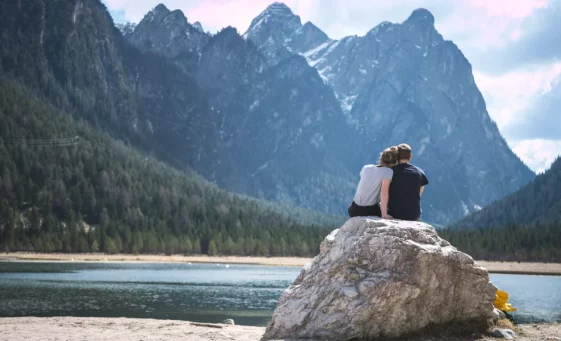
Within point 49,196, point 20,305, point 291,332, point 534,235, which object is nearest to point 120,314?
point 20,305

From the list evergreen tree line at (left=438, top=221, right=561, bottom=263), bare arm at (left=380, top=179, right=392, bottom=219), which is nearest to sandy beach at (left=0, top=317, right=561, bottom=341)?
bare arm at (left=380, top=179, right=392, bottom=219)

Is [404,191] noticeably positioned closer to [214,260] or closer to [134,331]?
[134,331]

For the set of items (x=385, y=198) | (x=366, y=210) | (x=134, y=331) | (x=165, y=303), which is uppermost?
(x=385, y=198)

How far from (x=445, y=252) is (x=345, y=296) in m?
2.71

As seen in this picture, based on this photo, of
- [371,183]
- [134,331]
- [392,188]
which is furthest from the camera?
[134,331]

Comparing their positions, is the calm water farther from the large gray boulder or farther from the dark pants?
the large gray boulder

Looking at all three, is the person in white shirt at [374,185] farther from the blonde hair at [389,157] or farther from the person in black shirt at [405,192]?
the person in black shirt at [405,192]

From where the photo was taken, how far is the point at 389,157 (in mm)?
18953

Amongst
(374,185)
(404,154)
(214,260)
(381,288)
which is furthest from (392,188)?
(214,260)

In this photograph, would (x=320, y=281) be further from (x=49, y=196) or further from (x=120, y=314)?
(x=49, y=196)

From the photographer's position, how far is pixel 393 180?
61.8 feet

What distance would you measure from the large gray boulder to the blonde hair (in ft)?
6.27

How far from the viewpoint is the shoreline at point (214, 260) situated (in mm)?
134875

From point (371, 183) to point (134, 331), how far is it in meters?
8.51
